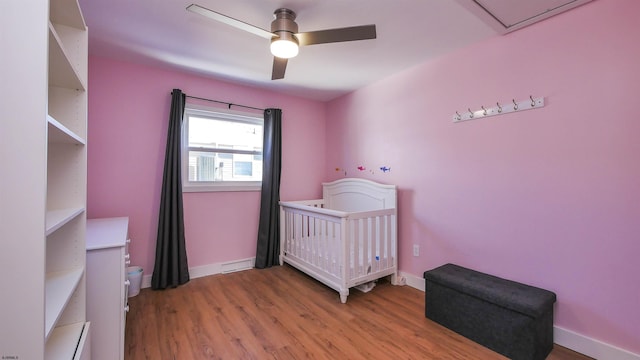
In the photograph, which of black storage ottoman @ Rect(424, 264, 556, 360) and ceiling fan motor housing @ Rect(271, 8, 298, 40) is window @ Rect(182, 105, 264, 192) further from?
black storage ottoman @ Rect(424, 264, 556, 360)

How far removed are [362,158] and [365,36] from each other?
5.95 ft

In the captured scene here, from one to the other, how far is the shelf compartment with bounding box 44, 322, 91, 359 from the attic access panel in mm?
2606

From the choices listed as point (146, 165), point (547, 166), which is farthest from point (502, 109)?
point (146, 165)

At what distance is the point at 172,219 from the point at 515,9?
129 inches

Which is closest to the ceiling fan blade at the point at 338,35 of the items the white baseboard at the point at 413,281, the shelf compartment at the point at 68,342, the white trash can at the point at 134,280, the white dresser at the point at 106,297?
the white dresser at the point at 106,297

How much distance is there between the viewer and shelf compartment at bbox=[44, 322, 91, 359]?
1079 millimetres

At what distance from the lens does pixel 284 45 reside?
1.78 m

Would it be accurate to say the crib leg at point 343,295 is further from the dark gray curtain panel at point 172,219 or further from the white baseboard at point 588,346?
the dark gray curtain panel at point 172,219

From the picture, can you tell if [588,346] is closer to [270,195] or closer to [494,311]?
[494,311]

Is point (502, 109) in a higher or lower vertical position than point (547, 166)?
higher

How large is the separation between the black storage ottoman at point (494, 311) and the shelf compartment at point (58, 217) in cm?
223

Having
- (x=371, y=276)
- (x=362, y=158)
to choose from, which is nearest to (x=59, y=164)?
(x=371, y=276)

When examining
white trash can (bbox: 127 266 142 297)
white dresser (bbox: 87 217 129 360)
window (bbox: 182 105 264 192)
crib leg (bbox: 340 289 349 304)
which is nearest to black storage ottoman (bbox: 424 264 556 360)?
crib leg (bbox: 340 289 349 304)

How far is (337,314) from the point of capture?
2250 millimetres
